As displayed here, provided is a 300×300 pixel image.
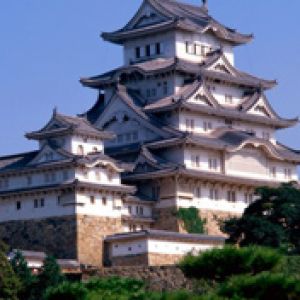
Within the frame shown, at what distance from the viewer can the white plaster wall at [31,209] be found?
70.8m

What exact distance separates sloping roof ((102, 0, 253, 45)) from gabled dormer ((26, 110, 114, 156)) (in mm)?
10237

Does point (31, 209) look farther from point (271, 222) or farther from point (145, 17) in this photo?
point (145, 17)

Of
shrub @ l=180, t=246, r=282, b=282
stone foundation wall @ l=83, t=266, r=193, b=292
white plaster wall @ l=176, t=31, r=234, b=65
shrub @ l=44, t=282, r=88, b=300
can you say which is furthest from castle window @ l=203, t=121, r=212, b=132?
shrub @ l=44, t=282, r=88, b=300

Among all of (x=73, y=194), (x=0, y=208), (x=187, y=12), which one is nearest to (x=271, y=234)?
(x=73, y=194)

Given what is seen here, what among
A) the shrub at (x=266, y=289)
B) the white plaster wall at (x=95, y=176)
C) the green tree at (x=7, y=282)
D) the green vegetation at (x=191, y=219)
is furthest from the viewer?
the green vegetation at (x=191, y=219)

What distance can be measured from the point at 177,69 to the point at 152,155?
595 centimetres

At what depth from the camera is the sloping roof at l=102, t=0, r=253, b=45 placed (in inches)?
3201

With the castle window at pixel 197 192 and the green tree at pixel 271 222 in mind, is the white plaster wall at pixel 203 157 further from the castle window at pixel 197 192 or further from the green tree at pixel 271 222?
the green tree at pixel 271 222

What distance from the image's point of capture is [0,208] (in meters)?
73.7

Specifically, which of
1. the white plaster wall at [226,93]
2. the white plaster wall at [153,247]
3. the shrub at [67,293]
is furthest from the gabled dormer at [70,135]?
the shrub at [67,293]

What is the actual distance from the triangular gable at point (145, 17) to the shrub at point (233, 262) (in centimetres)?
2998

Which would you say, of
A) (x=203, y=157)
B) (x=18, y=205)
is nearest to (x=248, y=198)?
(x=203, y=157)

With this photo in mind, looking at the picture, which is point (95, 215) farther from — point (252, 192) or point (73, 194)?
point (252, 192)

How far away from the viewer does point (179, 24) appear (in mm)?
80562
